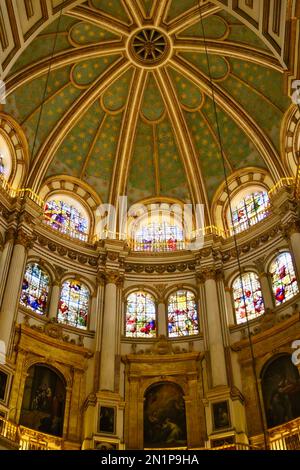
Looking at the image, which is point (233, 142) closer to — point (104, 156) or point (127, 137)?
point (127, 137)

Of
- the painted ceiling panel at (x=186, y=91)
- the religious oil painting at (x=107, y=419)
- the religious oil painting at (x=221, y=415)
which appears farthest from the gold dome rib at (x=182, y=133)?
the religious oil painting at (x=107, y=419)

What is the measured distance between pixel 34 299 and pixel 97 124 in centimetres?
1096

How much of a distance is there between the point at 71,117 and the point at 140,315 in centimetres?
1099

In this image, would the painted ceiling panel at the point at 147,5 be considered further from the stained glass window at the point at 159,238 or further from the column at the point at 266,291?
the column at the point at 266,291

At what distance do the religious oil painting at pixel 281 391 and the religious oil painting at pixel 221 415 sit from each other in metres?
1.55

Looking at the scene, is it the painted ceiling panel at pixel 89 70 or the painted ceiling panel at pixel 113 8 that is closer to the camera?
the painted ceiling panel at pixel 113 8

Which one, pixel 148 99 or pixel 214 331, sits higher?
pixel 148 99

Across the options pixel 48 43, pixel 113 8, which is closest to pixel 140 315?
pixel 48 43

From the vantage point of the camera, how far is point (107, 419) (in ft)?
74.0

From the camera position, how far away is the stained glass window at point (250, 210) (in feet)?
94.1

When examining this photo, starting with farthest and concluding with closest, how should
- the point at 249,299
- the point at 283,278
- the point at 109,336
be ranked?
the point at 249,299 → the point at 283,278 → the point at 109,336

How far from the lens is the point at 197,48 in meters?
29.8
